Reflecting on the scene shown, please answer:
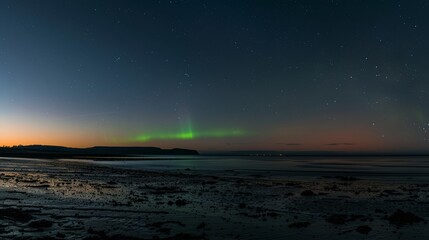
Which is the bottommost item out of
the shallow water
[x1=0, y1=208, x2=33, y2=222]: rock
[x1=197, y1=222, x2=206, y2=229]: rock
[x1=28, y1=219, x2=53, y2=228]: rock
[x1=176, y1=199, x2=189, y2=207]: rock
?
the shallow water

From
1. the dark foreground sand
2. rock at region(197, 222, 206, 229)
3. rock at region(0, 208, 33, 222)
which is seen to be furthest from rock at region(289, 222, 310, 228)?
rock at region(0, 208, 33, 222)

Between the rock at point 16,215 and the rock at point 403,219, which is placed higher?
the rock at point 16,215

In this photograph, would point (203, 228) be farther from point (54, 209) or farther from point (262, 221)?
point (54, 209)

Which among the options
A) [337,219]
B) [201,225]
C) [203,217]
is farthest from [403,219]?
[201,225]

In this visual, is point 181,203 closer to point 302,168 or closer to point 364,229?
point 364,229

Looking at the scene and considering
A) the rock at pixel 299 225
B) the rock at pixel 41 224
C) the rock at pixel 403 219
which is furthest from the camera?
the rock at pixel 403 219

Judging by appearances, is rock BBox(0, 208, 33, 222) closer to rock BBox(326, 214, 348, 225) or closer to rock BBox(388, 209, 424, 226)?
rock BBox(326, 214, 348, 225)

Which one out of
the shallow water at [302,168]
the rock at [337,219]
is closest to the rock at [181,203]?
the rock at [337,219]

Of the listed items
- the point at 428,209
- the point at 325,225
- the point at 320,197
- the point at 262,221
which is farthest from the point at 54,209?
the point at 428,209

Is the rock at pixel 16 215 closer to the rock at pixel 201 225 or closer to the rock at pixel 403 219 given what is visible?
the rock at pixel 201 225

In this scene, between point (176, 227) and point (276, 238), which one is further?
point (176, 227)

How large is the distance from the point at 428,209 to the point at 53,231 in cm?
2281

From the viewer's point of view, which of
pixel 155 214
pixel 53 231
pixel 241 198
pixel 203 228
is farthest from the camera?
pixel 241 198

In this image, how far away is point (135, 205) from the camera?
23.6 m
